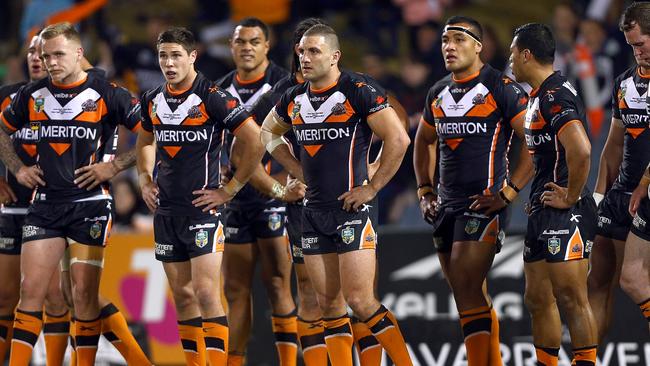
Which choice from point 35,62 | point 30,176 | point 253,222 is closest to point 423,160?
point 253,222

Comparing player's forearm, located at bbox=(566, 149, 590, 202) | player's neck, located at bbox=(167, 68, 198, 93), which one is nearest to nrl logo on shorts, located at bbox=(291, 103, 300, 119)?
player's neck, located at bbox=(167, 68, 198, 93)

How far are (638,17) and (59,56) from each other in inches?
168

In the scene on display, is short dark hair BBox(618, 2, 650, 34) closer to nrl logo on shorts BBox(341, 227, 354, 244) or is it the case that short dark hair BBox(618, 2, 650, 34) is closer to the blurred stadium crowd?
nrl logo on shorts BBox(341, 227, 354, 244)

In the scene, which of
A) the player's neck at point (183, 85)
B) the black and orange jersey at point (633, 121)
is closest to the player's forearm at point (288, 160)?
the player's neck at point (183, 85)

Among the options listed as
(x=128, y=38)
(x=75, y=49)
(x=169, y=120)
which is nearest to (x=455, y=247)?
(x=169, y=120)

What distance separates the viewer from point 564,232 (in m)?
8.06

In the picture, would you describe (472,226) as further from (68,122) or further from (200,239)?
(68,122)

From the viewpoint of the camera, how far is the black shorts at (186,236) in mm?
8516

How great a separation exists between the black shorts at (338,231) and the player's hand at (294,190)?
1.88ft

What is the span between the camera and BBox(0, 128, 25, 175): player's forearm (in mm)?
9016

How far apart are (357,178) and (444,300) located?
3.01 m

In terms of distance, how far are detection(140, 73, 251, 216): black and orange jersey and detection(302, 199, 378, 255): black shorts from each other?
86 cm

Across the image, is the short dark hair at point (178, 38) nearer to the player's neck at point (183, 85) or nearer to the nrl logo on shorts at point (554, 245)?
the player's neck at point (183, 85)

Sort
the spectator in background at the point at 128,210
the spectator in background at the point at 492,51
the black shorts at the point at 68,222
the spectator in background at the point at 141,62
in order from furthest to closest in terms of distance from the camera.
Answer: the spectator in background at the point at 141,62 < the spectator in background at the point at 492,51 < the spectator in background at the point at 128,210 < the black shorts at the point at 68,222
